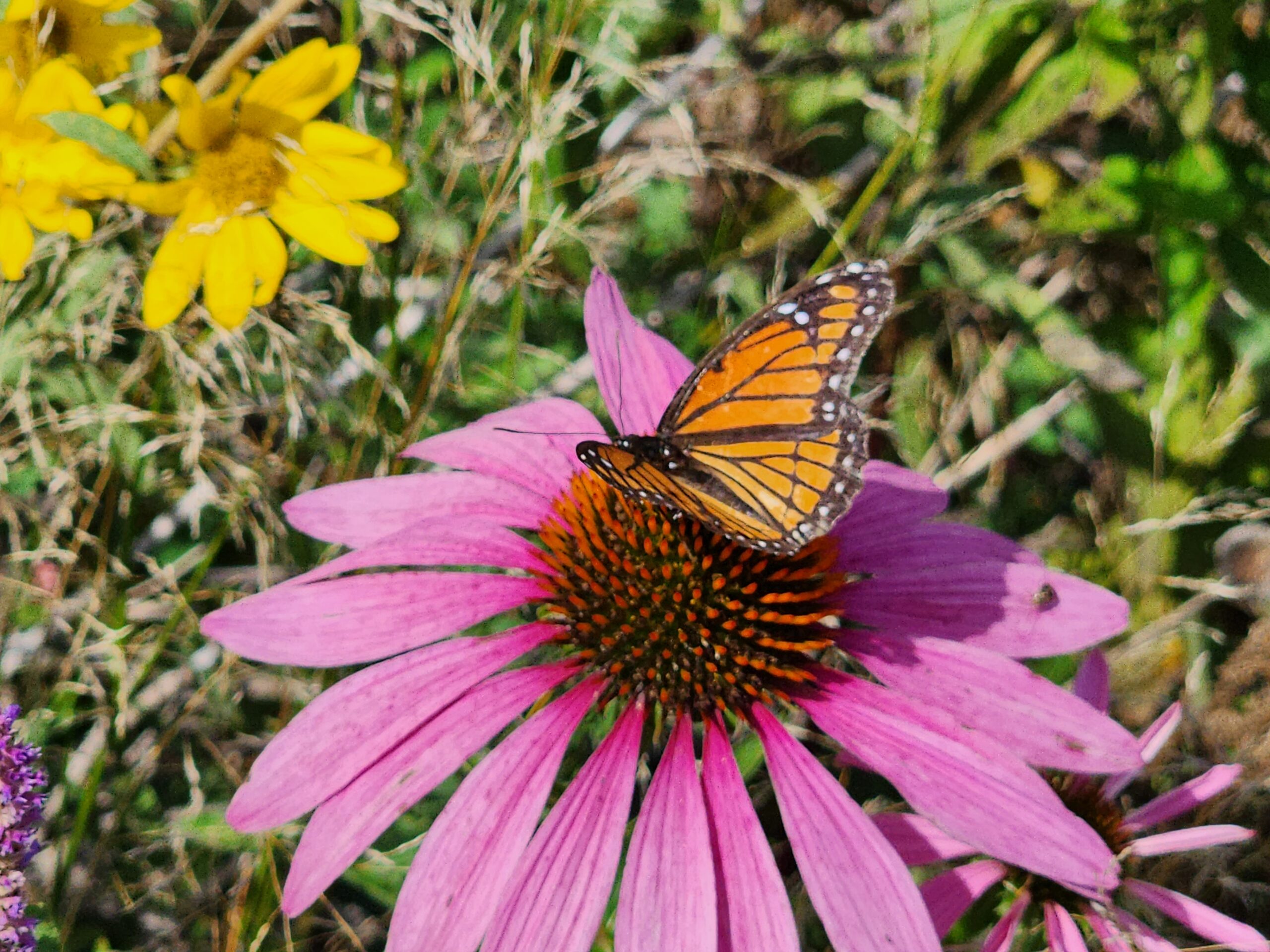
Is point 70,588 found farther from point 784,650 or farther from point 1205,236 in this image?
point 1205,236

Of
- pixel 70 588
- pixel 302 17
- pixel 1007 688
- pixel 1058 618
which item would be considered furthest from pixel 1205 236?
pixel 70 588

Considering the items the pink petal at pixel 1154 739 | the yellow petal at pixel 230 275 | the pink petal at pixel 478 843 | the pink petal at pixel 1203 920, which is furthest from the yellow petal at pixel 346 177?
the pink petal at pixel 1203 920

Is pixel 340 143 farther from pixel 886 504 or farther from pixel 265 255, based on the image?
pixel 886 504

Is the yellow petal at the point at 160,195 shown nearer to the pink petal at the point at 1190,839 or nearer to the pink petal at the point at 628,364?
the pink petal at the point at 628,364

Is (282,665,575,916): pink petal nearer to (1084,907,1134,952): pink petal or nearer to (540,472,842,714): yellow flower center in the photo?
(540,472,842,714): yellow flower center

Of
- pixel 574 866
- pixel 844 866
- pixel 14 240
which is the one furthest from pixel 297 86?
pixel 844 866

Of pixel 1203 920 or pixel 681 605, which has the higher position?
pixel 681 605
